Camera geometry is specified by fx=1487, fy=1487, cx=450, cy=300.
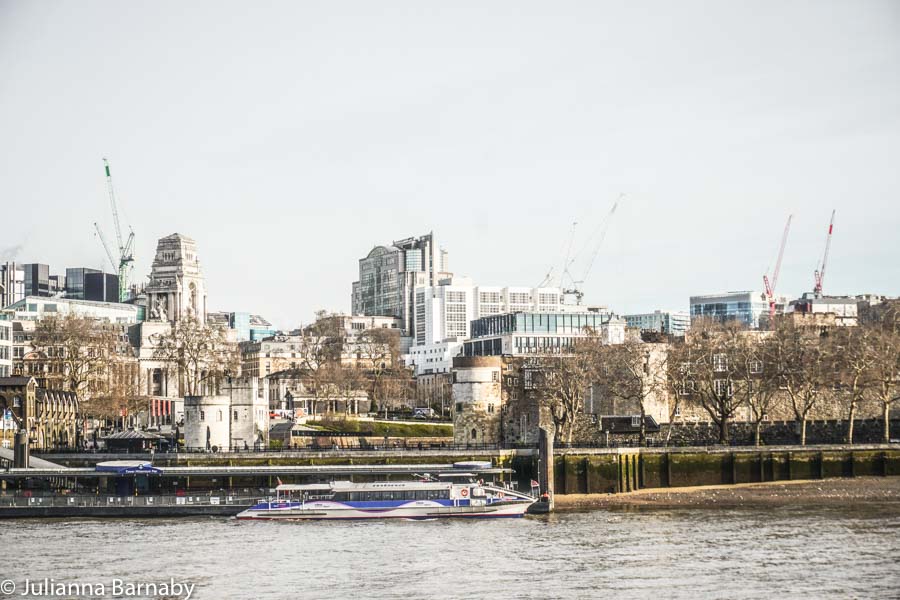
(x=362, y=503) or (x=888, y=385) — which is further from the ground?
(x=888, y=385)

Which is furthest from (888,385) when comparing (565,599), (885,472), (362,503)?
(565,599)

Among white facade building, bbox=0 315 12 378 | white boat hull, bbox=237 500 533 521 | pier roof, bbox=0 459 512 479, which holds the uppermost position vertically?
white facade building, bbox=0 315 12 378

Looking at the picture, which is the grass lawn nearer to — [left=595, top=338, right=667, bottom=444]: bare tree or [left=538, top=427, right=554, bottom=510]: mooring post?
[left=595, top=338, right=667, bottom=444]: bare tree

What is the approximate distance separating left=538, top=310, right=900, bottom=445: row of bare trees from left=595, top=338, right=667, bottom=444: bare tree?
9cm

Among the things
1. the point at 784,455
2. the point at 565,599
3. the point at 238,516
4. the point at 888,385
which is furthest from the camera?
the point at 888,385

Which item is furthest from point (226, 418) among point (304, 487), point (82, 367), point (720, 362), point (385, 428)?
point (82, 367)

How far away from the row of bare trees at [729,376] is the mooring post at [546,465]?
20.7 m

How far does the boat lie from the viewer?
98125 millimetres

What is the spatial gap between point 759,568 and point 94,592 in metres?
31.9

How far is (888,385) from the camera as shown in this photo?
130500 mm

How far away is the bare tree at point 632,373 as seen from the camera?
451 feet

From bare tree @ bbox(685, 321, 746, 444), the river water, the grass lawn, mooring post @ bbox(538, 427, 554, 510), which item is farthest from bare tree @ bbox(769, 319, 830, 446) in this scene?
the grass lawn

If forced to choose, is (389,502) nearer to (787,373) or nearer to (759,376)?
(787,373)

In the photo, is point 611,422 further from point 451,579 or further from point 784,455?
point 451,579
